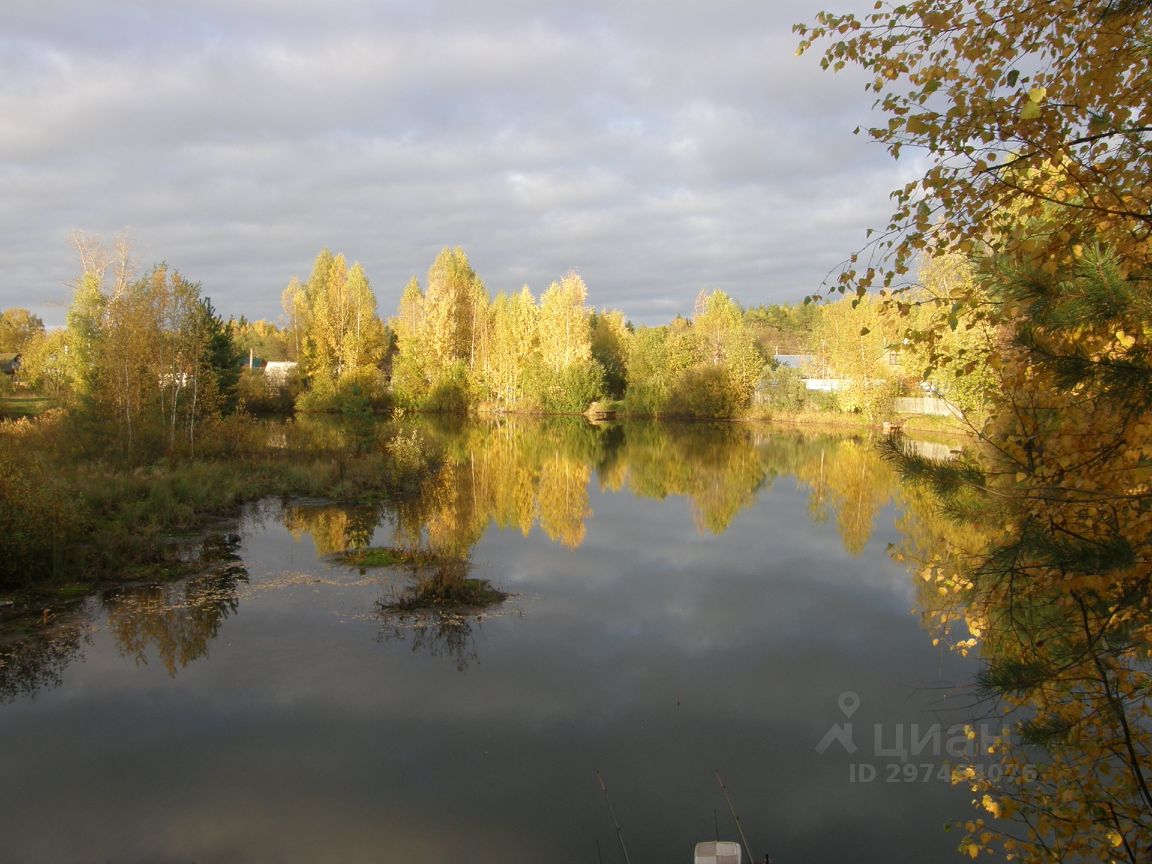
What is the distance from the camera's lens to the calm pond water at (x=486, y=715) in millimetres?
5512

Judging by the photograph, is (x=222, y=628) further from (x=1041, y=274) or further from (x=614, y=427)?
(x=614, y=427)

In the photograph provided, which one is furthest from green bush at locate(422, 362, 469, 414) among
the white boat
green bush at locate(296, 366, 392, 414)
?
the white boat

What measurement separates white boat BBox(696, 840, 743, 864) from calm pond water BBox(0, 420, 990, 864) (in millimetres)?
1693

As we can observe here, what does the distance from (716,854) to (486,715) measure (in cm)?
397

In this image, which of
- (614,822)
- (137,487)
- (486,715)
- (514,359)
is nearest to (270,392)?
(514,359)

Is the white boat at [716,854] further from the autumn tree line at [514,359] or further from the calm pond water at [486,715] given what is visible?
the autumn tree line at [514,359]

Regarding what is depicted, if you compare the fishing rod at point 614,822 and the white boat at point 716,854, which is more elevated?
the white boat at point 716,854

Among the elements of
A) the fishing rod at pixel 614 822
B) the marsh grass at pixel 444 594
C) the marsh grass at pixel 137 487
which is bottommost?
the fishing rod at pixel 614 822

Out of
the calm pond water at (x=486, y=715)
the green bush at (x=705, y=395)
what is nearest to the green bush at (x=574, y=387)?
the green bush at (x=705, y=395)

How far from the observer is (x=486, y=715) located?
23.9ft

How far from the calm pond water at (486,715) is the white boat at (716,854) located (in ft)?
5.56

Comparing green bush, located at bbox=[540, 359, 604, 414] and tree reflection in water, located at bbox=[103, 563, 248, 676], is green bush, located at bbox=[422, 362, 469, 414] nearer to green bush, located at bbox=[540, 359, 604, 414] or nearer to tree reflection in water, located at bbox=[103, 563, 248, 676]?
green bush, located at bbox=[540, 359, 604, 414]

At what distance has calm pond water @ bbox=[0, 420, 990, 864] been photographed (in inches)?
217

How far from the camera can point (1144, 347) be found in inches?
114
